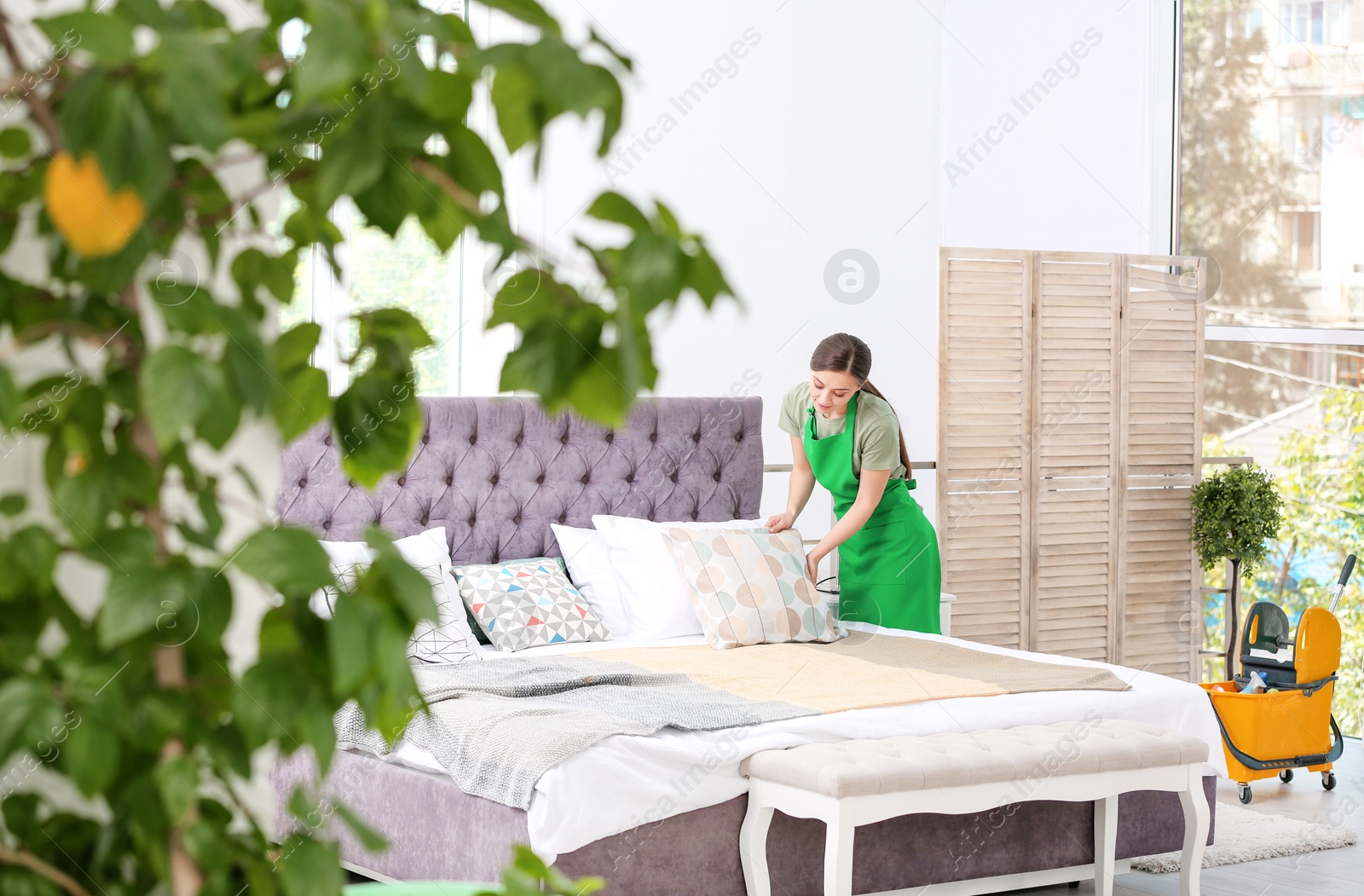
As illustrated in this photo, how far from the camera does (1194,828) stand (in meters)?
3.46

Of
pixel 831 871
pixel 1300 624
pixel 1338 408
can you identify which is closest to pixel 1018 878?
pixel 831 871

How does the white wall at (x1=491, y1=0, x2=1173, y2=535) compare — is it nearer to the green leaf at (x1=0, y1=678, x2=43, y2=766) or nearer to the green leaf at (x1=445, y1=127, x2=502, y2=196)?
the green leaf at (x1=445, y1=127, x2=502, y2=196)

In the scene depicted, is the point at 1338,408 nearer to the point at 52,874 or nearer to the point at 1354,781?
the point at 1354,781

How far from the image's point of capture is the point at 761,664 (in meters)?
3.87

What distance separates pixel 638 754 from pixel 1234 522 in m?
3.70

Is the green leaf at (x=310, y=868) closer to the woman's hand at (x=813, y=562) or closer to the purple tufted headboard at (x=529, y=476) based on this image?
the purple tufted headboard at (x=529, y=476)

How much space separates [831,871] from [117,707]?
8.15 ft

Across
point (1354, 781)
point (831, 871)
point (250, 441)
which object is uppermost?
point (250, 441)

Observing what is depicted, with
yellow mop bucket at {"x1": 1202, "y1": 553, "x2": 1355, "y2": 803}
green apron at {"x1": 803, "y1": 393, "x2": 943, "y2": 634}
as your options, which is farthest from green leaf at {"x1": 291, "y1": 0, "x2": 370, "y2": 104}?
yellow mop bucket at {"x1": 1202, "y1": 553, "x2": 1355, "y2": 803}

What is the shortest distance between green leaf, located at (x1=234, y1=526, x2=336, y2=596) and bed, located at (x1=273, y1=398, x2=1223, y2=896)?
2.06 meters

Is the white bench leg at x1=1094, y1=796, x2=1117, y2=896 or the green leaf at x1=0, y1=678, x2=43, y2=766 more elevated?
the green leaf at x1=0, y1=678, x2=43, y2=766

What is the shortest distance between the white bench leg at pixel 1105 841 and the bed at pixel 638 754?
2.9 inches

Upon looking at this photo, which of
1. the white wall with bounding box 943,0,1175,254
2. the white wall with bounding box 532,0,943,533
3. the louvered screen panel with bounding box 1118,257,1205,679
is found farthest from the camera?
the white wall with bounding box 943,0,1175,254

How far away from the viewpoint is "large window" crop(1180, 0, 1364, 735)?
20.1 feet
